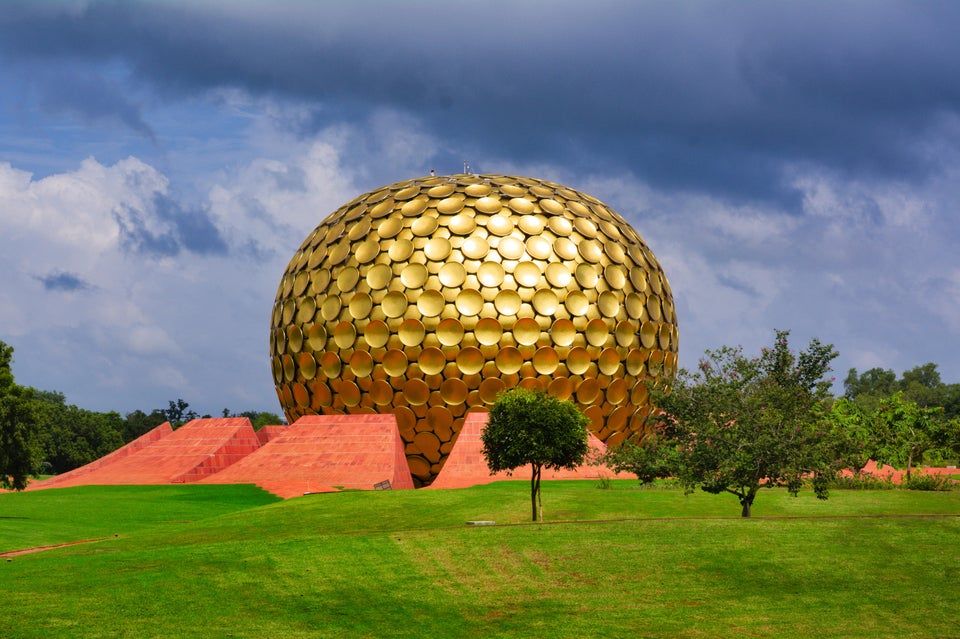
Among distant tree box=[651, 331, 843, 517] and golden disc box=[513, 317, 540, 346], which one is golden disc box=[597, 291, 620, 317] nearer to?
golden disc box=[513, 317, 540, 346]

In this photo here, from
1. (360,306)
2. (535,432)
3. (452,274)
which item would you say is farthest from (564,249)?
(535,432)

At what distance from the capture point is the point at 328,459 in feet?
114

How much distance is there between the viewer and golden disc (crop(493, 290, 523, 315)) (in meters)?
37.1

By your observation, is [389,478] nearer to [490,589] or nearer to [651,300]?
[651,300]

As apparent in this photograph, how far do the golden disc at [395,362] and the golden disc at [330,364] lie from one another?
2.24 metres

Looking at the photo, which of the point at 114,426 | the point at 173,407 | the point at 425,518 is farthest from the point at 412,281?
the point at 173,407

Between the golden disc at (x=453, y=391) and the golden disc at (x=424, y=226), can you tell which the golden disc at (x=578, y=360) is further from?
the golden disc at (x=424, y=226)

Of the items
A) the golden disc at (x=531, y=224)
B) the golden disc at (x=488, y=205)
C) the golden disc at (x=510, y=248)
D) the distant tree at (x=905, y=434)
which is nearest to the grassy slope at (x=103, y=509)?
the golden disc at (x=510, y=248)

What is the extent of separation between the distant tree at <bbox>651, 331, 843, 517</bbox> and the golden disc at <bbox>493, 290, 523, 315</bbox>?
12.6m

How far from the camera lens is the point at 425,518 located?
937 inches

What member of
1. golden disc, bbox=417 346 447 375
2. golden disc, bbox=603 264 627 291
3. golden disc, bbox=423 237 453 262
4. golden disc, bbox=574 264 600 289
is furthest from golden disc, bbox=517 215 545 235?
golden disc, bbox=417 346 447 375

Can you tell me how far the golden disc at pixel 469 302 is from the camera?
121 ft

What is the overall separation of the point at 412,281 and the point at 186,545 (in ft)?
61.8

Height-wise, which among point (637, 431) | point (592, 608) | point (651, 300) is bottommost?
point (592, 608)
